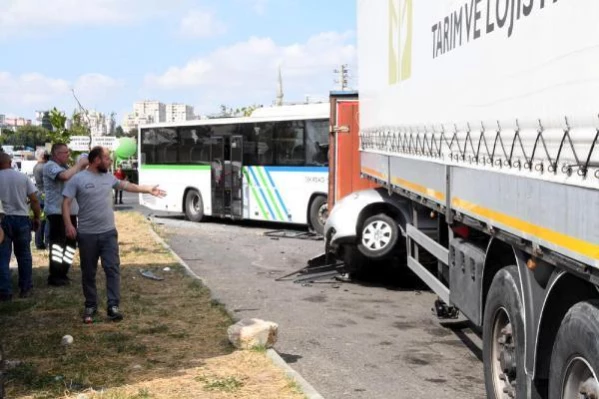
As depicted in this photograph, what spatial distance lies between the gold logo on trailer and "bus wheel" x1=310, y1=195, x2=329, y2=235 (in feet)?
33.9

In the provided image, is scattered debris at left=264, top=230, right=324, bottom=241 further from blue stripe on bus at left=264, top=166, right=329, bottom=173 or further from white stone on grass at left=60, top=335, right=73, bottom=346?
white stone on grass at left=60, top=335, right=73, bottom=346

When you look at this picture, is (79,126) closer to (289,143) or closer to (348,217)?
(289,143)

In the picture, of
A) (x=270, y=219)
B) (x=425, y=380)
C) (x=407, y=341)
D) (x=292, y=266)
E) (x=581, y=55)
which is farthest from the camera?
(x=270, y=219)

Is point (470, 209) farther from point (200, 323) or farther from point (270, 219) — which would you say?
point (270, 219)

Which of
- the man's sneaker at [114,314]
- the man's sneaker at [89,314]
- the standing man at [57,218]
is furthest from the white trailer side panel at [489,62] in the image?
the standing man at [57,218]

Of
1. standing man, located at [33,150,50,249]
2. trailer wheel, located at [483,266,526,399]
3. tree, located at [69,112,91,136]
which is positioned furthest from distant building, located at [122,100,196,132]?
trailer wheel, located at [483,266,526,399]

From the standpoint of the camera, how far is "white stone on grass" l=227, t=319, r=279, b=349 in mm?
6855

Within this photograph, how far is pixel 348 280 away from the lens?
11.5 m

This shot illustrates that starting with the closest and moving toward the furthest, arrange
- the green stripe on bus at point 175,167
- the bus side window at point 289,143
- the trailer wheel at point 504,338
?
the trailer wheel at point 504,338, the bus side window at point 289,143, the green stripe on bus at point 175,167

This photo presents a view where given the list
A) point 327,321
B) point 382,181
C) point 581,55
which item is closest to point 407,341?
point 327,321

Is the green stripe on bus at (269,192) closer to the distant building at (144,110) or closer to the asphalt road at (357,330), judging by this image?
the asphalt road at (357,330)

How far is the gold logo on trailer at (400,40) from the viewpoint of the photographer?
7805 millimetres

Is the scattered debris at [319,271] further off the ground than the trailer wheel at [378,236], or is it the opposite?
the trailer wheel at [378,236]

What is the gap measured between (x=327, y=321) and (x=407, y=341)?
3.88 ft
